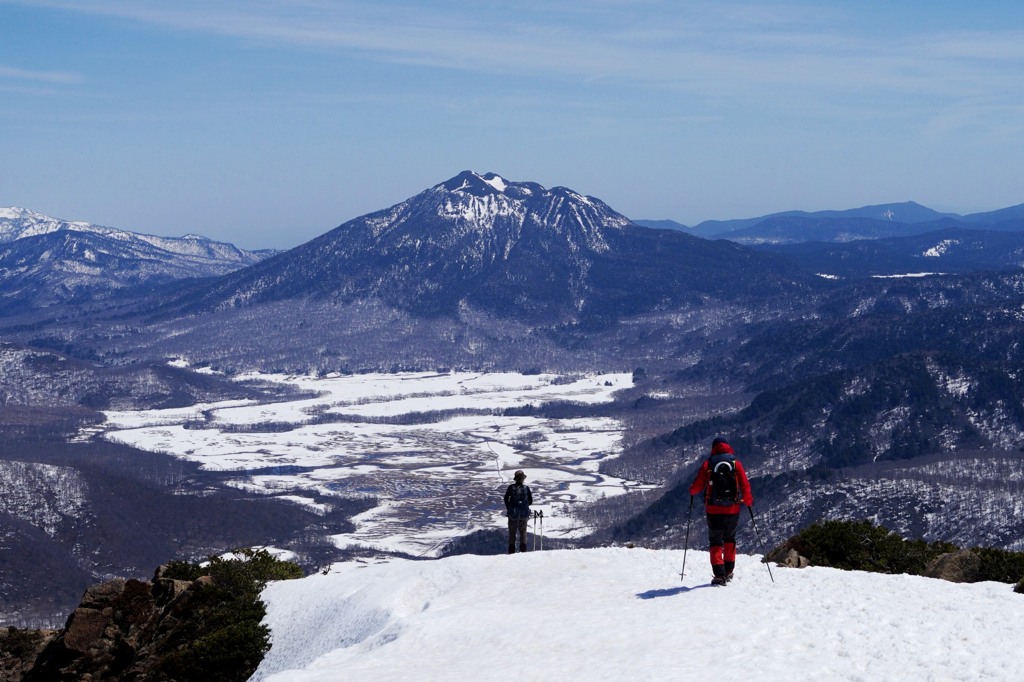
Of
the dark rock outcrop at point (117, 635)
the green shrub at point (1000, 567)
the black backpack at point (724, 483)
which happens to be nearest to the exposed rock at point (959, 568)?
the green shrub at point (1000, 567)

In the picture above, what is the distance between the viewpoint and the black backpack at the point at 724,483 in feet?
116

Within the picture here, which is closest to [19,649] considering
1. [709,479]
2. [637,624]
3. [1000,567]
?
[637,624]

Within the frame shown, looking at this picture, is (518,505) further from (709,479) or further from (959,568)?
(959,568)

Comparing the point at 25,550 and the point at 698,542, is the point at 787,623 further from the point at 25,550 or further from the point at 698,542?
the point at 25,550

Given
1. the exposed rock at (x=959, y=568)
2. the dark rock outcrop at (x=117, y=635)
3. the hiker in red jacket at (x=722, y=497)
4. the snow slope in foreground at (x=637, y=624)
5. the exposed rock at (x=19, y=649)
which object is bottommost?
the exposed rock at (x=19, y=649)

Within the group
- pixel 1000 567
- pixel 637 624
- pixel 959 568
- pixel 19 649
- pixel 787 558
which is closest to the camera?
pixel 637 624

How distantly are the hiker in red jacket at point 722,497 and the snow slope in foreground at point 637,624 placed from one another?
843 millimetres

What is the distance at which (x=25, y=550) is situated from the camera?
191750 mm

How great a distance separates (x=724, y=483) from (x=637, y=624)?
566 cm

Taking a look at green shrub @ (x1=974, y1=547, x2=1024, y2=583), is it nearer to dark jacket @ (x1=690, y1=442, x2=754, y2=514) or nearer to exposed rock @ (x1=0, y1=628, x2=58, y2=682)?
dark jacket @ (x1=690, y1=442, x2=754, y2=514)

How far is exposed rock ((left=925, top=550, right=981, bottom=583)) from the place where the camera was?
41091 mm

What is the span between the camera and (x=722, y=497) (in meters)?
35.4

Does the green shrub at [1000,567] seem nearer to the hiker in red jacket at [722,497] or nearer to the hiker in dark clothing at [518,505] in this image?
the hiker in red jacket at [722,497]

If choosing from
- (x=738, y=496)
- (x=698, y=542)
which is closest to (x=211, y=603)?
(x=738, y=496)
